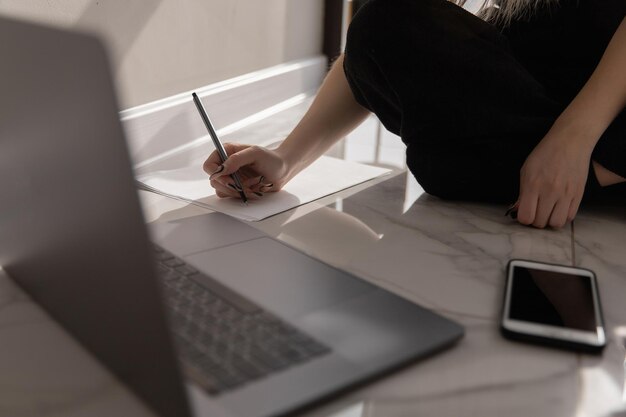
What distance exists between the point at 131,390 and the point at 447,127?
58 centimetres

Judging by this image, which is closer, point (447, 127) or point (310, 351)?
point (310, 351)

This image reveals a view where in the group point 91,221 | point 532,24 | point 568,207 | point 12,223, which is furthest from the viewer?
point 532,24

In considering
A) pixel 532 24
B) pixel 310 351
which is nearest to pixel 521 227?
pixel 532 24

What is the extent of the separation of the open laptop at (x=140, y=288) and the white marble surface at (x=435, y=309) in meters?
0.02

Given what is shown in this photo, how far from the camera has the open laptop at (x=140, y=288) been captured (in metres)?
0.38

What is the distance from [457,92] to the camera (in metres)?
0.89

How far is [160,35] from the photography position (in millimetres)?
1248

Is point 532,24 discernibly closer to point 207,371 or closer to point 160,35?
point 160,35

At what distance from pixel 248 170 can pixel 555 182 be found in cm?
41

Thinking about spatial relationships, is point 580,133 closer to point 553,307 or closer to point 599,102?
point 599,102

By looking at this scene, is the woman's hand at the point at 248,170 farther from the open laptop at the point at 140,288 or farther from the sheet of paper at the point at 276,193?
the open laptop at the point at 140,288

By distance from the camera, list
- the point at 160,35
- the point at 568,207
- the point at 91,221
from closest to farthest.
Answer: the point at 91,221
the point at 568,207
the point at 160,35

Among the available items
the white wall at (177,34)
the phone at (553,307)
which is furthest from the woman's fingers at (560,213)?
the white wall at (177,34)

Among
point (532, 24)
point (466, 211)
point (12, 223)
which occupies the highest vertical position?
point (532, 24)
